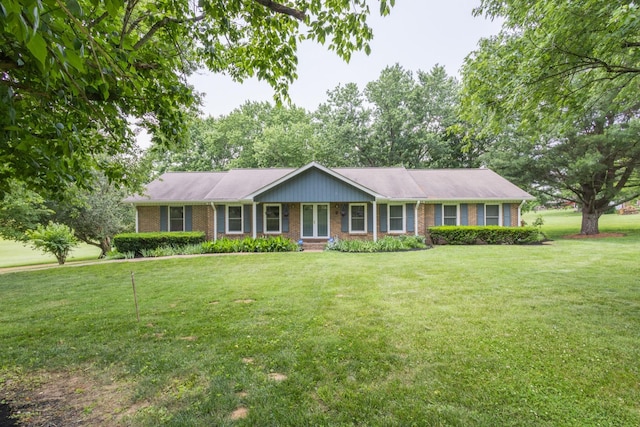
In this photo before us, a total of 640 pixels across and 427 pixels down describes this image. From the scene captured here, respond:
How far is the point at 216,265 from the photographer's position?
34.4 feet

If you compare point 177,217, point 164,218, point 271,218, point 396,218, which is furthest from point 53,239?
point 396,218

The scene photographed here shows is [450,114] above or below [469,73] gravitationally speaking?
above

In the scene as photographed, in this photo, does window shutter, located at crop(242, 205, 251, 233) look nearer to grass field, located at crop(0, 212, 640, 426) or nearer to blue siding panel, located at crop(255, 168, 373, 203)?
blue siding panel, located at crop(255, 168, 373, 203)

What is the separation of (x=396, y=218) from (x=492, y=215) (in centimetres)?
574

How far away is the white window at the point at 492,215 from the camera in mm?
17562

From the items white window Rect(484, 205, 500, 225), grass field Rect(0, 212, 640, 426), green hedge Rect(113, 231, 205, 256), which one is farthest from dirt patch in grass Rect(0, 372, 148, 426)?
white window Rect(484, 205, 500, 225)

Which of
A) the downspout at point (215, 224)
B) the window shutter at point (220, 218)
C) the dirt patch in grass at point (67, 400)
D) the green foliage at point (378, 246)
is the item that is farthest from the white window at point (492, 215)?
the dirt patch in grass at point (67, 400)

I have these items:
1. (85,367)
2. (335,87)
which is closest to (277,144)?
(335,87)

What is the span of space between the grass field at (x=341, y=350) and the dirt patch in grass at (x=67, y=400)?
0.02 metres

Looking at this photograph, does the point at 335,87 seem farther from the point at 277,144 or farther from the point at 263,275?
the point at 263,275

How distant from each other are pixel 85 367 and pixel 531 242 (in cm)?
1868

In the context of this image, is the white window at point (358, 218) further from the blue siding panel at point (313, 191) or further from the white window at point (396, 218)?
the white window at point (396, 218)

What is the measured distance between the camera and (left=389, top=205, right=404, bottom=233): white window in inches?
674

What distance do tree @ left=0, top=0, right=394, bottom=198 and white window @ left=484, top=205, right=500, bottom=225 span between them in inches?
647
